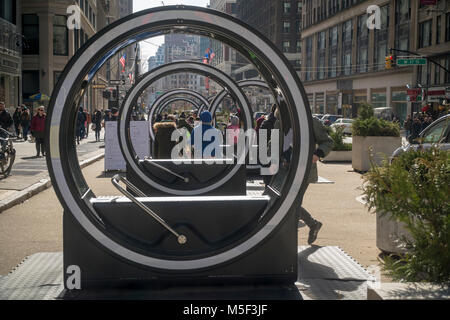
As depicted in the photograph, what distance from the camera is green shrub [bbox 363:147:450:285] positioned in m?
3.90

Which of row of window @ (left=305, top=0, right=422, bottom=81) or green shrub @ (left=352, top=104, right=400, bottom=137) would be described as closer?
green shrub @ (left=352, top=104, right=400, bottom=137)

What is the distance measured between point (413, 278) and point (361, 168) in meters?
13.7

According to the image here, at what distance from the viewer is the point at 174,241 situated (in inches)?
194

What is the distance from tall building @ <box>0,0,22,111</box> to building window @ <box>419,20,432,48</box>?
34110 mm

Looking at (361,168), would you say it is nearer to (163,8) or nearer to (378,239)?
(378,239)

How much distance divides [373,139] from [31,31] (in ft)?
123

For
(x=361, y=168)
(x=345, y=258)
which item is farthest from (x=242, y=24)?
(x=361, y=168)

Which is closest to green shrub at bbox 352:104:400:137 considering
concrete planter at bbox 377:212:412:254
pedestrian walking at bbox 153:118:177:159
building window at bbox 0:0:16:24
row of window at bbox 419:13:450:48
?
pedestrian walking at bbox 153:118:177:159

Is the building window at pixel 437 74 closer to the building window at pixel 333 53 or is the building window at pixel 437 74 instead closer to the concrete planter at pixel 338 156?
the building window at pixel 333 53

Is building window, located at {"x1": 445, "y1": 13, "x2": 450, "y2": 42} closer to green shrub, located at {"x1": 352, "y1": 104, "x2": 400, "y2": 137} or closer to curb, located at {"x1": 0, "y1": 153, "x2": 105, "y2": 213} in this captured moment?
green shrub, located at {"x1": 352, "y1": 104, "x2": 400, "y2": 137}

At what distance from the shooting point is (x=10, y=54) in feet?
120

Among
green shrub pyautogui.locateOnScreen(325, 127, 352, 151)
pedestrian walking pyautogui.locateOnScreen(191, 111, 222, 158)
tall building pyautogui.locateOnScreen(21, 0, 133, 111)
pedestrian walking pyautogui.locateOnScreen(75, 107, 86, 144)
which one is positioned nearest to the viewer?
pedestrian walking pyautogui.locateOnScreen(191, 111, 222, 158)

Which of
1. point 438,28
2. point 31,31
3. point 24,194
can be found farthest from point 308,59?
point 24,194

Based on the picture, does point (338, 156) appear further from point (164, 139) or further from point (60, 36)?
point (60, 36)
